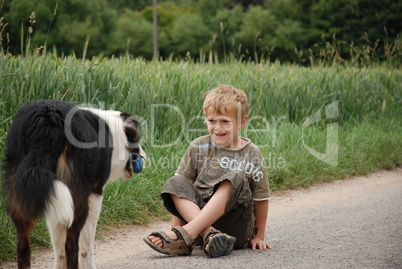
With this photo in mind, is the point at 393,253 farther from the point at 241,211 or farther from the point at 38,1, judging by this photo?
the point at 38,1

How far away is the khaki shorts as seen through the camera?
385 cm

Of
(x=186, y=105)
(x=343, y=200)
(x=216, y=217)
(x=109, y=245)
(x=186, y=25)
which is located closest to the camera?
(x=216, y=217)

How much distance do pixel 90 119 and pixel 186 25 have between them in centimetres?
3412

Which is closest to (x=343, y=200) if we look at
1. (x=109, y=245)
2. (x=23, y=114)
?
(x=109, y=245)

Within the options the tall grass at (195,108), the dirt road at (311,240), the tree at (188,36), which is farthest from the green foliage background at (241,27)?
the dirt road at (311,240)

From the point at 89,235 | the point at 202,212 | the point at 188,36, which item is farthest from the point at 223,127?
the point at 188,36

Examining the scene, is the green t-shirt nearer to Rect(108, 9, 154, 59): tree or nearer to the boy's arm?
the boy's arm

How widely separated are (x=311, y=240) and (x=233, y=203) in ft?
2.96

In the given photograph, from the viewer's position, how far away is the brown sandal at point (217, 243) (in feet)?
12.1

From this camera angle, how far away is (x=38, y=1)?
53.3 ft

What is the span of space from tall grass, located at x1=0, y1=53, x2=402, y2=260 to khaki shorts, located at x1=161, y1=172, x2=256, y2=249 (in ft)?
3.62

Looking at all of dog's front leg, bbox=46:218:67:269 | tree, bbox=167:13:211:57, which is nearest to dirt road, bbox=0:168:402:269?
dog's front leg, bbox=46:218:67:269

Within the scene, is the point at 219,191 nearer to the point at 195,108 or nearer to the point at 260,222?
the point at 260,222

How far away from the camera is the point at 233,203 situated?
12.6 feet
